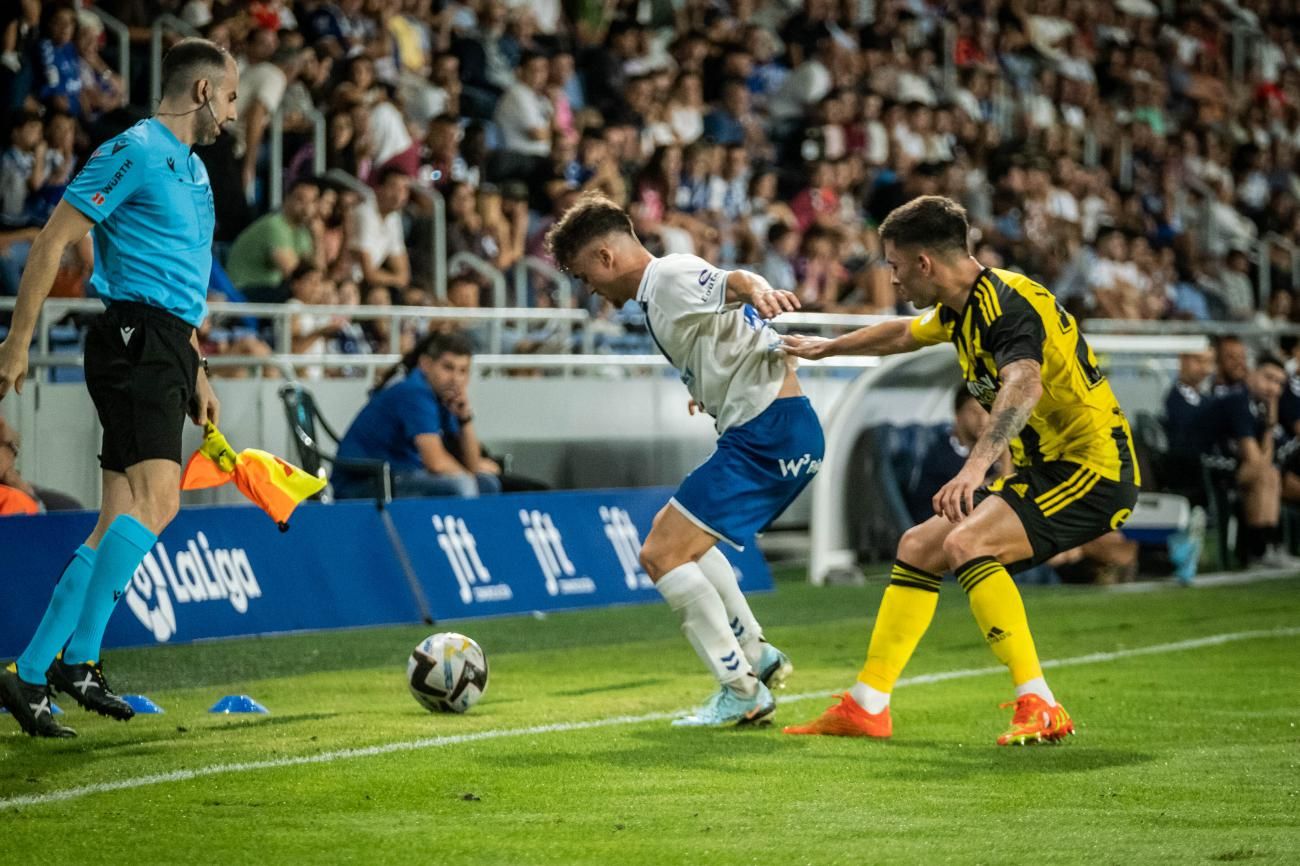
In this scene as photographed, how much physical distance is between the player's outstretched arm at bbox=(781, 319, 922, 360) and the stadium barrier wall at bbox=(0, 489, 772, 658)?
12.6ft

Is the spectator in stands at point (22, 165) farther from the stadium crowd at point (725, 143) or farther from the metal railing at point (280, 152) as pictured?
the metal railing at point (280, 152)

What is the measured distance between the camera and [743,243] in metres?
18.4

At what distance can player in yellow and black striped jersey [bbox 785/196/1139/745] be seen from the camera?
6.99 meters

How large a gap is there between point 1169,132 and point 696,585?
69.9 ft

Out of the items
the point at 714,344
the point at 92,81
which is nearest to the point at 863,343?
the point at 714,344

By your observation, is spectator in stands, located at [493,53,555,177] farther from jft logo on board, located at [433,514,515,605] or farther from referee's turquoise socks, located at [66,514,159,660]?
referee's turquoise socks, located at [66,514,159,660]

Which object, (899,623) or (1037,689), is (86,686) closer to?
(899,623)

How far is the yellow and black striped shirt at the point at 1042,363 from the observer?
6.86 m

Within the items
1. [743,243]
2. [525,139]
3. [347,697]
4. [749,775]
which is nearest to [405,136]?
[525,139]

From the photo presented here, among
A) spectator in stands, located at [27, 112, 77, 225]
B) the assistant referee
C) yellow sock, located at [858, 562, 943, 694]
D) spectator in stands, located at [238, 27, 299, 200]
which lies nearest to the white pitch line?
the assistant referee

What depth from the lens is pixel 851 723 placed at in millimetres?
7184

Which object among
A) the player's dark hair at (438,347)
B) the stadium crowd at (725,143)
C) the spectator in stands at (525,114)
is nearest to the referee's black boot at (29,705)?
the player's dark hair at (438,347)

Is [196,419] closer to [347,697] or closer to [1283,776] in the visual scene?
[347,697]

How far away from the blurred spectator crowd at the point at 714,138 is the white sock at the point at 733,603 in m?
6.10
